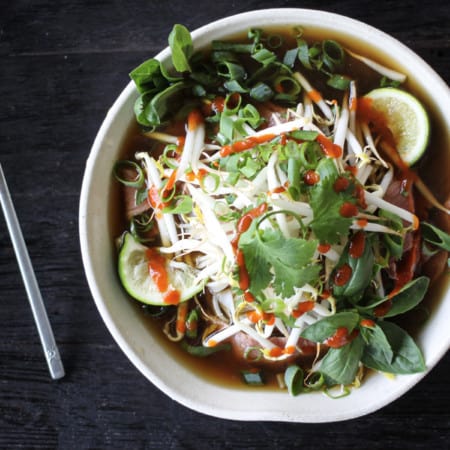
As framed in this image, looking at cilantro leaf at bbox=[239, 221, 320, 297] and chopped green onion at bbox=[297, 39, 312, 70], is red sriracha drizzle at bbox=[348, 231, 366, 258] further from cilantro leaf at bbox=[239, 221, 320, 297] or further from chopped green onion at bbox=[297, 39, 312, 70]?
chopped green onion at bbox=[297, 39, 312, 70]

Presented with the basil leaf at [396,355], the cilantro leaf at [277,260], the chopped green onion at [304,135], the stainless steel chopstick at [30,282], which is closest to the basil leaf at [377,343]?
the basil leaf at [396,355]

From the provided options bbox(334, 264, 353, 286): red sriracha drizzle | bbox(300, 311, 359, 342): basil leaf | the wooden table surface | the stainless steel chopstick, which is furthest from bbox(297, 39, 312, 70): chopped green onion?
the stainless steel chopstick

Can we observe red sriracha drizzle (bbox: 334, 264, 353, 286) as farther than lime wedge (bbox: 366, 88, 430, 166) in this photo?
No

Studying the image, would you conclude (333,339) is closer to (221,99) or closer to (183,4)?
(221,99)

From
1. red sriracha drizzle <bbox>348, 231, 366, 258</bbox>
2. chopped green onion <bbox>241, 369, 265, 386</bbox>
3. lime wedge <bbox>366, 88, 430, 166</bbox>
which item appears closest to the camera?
red sriracha drizzle <bbox>348, 231, 366, 258</bbox>

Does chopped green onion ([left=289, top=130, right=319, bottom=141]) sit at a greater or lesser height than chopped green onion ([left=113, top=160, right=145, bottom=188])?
greater

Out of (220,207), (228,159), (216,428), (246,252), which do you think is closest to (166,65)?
(228,159)

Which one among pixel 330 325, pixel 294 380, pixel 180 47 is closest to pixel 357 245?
pixel 330 325
